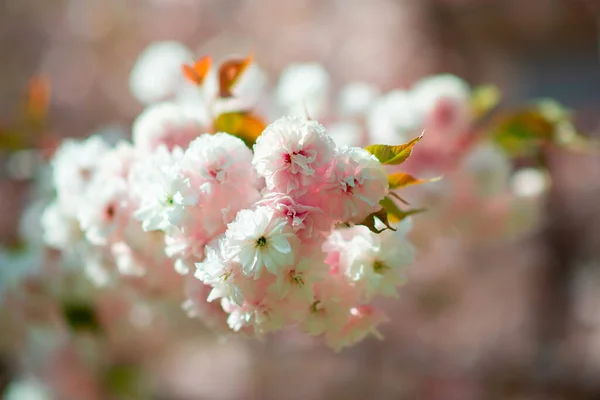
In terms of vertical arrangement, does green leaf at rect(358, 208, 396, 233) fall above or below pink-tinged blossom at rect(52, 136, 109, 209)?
below

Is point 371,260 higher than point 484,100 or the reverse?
the reverse

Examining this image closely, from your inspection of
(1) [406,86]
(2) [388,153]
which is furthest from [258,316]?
(1) [406,86]

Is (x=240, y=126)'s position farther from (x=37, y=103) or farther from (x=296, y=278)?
(x=37, y=103)

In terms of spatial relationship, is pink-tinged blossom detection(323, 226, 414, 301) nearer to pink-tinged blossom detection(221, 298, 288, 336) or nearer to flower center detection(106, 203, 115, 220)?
pink-tinged blossom detection(221, 298, 288, 336)

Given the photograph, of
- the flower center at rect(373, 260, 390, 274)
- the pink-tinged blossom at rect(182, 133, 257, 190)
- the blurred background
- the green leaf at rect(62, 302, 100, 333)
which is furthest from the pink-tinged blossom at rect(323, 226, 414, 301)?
the blurred background

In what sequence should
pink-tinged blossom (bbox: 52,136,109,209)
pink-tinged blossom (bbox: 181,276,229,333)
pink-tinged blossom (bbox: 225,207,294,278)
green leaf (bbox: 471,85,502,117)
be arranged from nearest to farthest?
pink-tinged blossom (bbox: 225,207,294,278), pink-tinged blossom (bbox: 181,276,229,333), pink-tinged blossom (bbox: 52,136,109,209), green leaf (bbox: 471,85,502,117)

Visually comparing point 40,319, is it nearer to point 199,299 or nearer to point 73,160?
point 73,160

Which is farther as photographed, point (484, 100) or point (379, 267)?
point (484, 100)
